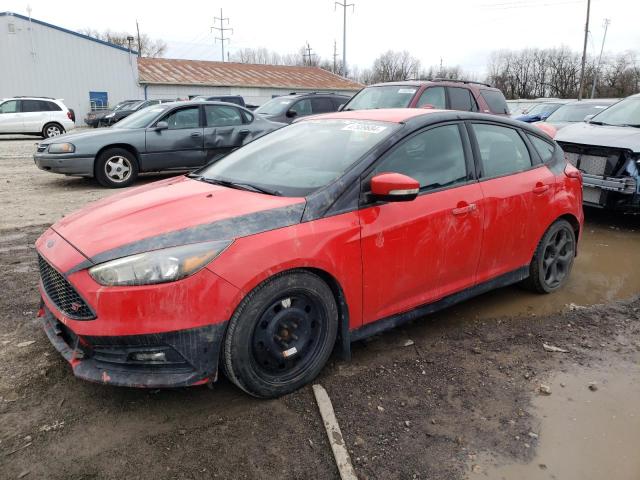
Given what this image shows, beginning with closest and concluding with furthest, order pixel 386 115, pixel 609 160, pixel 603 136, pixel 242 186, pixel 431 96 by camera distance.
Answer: pixel 242 186 < pixel 386 115 < pixel 609 160 < pixel 603 136 < pixel 431 96

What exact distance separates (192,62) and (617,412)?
144 ft

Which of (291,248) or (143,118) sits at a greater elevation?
(143,118)

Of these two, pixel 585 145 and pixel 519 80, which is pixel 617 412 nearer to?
pixel 585 145

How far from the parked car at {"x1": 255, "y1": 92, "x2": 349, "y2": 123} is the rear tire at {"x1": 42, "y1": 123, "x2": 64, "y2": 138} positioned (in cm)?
1181

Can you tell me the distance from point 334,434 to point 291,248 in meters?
0.95

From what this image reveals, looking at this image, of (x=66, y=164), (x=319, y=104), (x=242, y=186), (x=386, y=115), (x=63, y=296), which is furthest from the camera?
(x=319, y=104)

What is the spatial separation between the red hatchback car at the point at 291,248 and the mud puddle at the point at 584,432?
93 centimetres

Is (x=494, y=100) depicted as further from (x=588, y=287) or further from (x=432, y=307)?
(x=432, y=307)

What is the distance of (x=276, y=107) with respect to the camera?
12.4 meters

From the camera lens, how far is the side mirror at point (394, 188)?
283cm

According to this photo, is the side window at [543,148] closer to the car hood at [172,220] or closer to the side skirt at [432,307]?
the side skirt at [432,307]

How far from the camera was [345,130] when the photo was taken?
346 cm

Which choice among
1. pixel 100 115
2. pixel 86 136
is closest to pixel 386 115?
pixel 86 136

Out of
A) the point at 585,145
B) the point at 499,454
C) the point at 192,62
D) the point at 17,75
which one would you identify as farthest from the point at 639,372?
the point at 192,62
